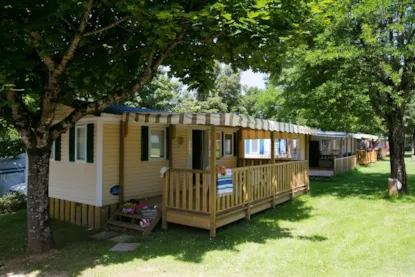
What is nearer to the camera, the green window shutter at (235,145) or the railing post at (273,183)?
the railing post at (273,183)

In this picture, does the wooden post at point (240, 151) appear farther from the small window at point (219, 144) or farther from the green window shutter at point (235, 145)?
the small window at point (219, 144)

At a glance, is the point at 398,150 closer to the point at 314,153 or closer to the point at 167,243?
the point at 167,243

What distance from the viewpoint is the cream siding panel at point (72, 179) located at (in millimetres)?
7533

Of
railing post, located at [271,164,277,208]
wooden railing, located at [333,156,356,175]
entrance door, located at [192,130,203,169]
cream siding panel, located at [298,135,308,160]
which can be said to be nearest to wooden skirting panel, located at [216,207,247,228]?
railing post, located at [271,164,277,208]

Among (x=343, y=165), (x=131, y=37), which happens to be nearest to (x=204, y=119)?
(x=131, y=37)

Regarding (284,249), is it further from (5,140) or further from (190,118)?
(5,140)

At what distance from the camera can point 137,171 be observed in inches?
323

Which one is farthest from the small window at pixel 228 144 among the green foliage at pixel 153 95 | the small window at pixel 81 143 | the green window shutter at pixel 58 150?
the green foliage at pixel 153 95

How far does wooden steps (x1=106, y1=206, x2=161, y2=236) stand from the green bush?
4.40 meters

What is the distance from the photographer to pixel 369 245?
5457 millimetres

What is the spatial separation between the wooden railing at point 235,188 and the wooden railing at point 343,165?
6710 mm

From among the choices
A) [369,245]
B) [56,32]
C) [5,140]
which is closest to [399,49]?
[369,245]

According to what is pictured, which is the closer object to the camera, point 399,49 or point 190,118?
point 190,118

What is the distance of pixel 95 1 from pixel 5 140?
7.61 metres
